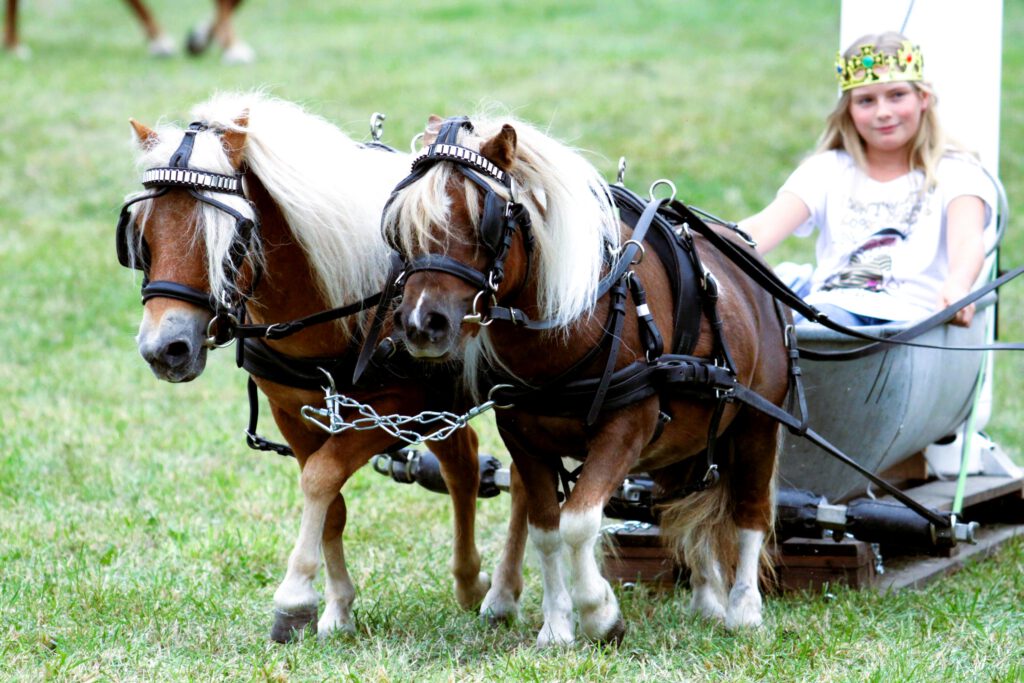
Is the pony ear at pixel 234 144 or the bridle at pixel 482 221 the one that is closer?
the bridle at pixel 482 221

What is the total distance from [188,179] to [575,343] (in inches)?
37.8

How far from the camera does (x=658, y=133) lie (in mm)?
11680

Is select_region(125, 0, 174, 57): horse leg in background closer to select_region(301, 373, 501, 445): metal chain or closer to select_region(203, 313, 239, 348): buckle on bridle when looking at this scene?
select_region(301, 373, 501, 445): metal chain

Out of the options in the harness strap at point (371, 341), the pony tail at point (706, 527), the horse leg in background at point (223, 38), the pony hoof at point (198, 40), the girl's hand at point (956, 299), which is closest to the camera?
the harness strap at point (371, 341)

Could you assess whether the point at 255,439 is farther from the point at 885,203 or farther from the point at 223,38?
the point at 223,38

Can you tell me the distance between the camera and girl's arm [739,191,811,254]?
14.0 ft

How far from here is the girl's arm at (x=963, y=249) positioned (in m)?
3.99

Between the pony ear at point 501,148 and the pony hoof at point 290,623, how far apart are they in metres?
1.29

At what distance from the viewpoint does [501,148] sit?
2.86 meters

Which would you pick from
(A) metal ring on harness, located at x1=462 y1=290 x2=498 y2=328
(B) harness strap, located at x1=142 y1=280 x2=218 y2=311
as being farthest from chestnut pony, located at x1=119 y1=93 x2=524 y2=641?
(A) metal ring on harness, located at x1=462 y1=290 x2=498 y2=328

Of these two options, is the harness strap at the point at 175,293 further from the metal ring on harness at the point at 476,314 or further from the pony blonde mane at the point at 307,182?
the metal ring on harness at the point at 476,314

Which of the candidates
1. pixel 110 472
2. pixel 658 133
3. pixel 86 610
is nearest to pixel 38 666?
pixel 86 610

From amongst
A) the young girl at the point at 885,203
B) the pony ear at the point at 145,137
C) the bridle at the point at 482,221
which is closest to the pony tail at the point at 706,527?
the young girl at the point at 885,203

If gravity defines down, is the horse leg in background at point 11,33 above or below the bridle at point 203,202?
above
